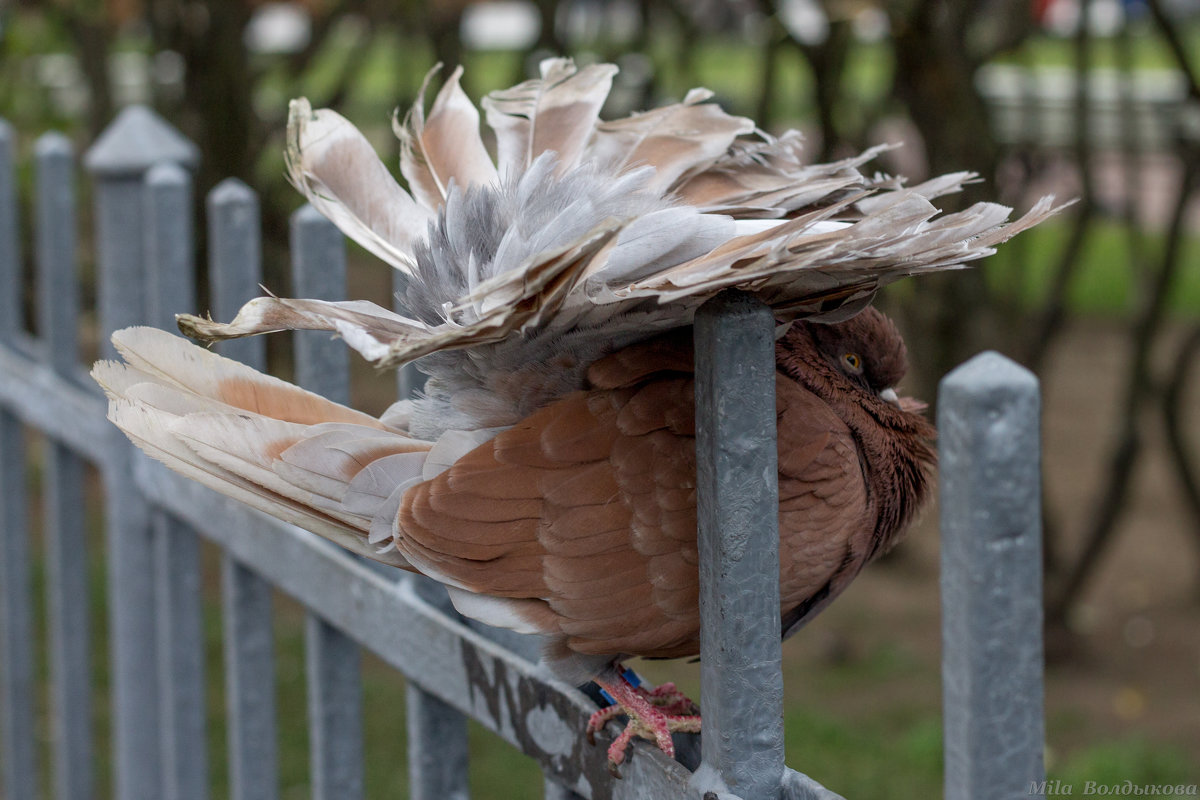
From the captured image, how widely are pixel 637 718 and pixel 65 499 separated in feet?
5.62

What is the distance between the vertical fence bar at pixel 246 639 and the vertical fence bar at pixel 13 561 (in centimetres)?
98

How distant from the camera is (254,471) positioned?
119 cm

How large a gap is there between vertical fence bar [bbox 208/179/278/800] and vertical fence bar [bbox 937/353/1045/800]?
4.11 feet

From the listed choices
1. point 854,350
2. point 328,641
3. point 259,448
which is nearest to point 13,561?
point 328,641

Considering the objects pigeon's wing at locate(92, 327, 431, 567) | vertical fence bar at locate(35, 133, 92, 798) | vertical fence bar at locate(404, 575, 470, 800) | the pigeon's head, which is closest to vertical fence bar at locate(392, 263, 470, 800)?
A: vertical fence bar at locate(404, 575, 470, 800)

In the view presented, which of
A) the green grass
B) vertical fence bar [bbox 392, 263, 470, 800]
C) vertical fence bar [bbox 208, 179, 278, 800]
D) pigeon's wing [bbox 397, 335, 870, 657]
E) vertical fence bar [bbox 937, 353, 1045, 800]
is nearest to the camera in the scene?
vertical fence bar [bbox 937, 353, 1045, 800]

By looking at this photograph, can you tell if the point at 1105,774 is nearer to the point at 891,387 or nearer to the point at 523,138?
the point at 891,387

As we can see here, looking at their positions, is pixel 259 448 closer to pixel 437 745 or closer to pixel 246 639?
pixel 437 745

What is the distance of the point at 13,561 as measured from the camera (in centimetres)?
275

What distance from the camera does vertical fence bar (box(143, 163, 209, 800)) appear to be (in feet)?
6.66

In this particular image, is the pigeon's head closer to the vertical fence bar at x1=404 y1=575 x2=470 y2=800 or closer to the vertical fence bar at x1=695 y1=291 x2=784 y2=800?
the vertical fence bar at x1=695 y1=291 x2=784 y2=800

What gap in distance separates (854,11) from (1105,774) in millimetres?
2172

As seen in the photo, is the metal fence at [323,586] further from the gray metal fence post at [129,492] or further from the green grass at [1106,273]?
the green grass at [1106,273]

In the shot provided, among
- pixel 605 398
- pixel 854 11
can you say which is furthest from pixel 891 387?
pixel 854 11
